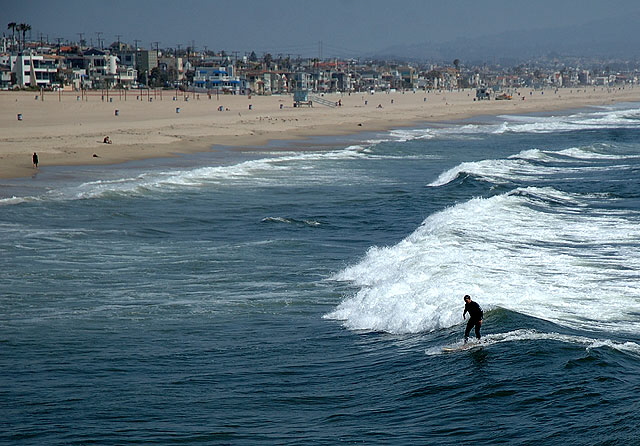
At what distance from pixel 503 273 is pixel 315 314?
5.21 metres

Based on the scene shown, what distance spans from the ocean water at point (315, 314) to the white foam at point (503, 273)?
0.08 metres

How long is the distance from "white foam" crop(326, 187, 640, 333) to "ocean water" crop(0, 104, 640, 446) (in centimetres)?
8

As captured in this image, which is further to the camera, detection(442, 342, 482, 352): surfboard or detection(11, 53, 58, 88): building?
detection(11, 53, 58, 88): building

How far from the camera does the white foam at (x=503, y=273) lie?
57.7 ft

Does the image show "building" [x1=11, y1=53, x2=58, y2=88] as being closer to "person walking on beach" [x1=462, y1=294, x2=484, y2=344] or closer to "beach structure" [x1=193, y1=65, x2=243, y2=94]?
"beach structure" [x1=193, y1=65, x2=243, y2=94]

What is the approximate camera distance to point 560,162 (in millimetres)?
49688

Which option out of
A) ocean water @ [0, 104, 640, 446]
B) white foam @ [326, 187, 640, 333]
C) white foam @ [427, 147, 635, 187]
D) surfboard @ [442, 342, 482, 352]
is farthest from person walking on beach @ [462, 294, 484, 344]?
white foam @ [427, 147, 635, 187]

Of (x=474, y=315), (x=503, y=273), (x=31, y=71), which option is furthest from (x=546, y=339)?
(x=31, y=71)

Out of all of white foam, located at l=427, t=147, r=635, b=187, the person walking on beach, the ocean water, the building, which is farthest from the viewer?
the building

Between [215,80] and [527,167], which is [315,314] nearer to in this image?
[527,167]

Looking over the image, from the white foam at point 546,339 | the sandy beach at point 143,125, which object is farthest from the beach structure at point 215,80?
the white foam at point 546,339

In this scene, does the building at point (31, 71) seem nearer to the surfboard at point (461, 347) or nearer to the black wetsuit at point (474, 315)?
the surfboard at point (461, 347)

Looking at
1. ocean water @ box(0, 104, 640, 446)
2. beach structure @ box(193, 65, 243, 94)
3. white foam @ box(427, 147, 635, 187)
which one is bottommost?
ocean water @ box(0, 104, 640, 446)

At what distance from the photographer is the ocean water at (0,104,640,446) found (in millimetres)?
12508
